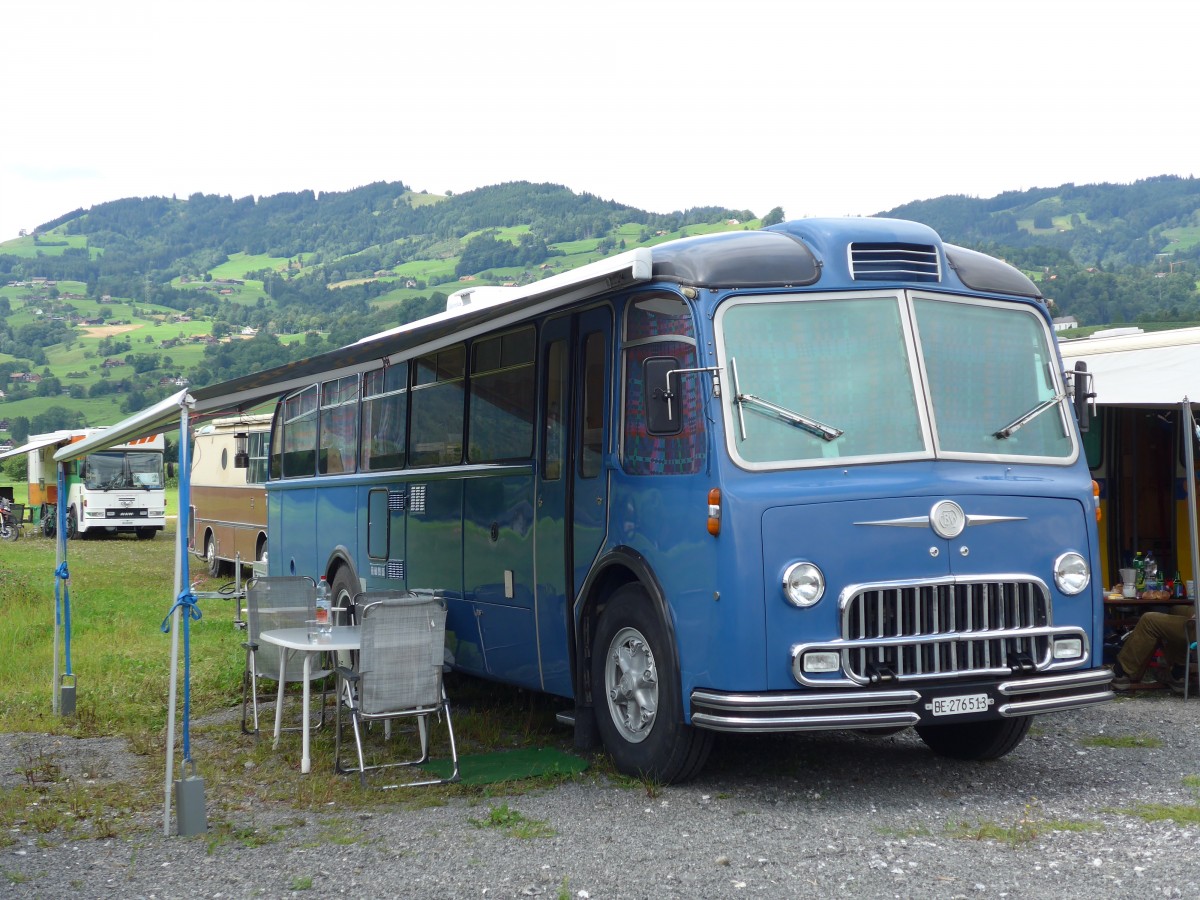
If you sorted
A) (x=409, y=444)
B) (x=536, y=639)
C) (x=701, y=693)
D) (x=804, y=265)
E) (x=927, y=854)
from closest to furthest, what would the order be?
(x=927, y=854)
(x=701, y=693)
(x=804, y=265)
(x=536, y=639)
(x=409, y=444)

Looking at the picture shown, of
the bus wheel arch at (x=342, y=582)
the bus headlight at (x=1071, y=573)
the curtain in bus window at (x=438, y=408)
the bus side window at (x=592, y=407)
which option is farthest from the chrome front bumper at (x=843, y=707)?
the bus wheel arch at (x=342, y=582)

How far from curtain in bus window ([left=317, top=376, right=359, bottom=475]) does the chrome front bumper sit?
6435mm

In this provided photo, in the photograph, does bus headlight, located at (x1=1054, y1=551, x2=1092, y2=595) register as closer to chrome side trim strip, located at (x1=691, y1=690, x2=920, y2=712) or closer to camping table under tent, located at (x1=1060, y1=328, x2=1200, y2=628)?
chrome side trim strip, located at (x1=691, y1=690, x2=920, y2=712)

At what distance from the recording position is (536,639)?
28.1ft

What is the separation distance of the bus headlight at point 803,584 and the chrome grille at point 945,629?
0.16 meters

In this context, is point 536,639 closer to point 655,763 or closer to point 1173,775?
point 655,763

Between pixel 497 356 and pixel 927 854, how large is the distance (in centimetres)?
470

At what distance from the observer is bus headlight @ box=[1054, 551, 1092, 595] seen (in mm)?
7090

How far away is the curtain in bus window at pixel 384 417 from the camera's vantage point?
1112 cm

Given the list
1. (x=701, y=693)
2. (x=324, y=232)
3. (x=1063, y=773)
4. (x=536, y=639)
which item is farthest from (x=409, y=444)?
(x=324, y=232)

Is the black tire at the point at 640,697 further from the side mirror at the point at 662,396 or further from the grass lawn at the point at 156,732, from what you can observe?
the side mirror at the point at 662,396

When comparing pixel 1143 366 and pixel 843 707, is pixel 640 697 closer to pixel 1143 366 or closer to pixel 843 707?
pixel 843 707

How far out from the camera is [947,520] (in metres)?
6.81

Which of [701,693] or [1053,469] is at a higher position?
[1053,469]
